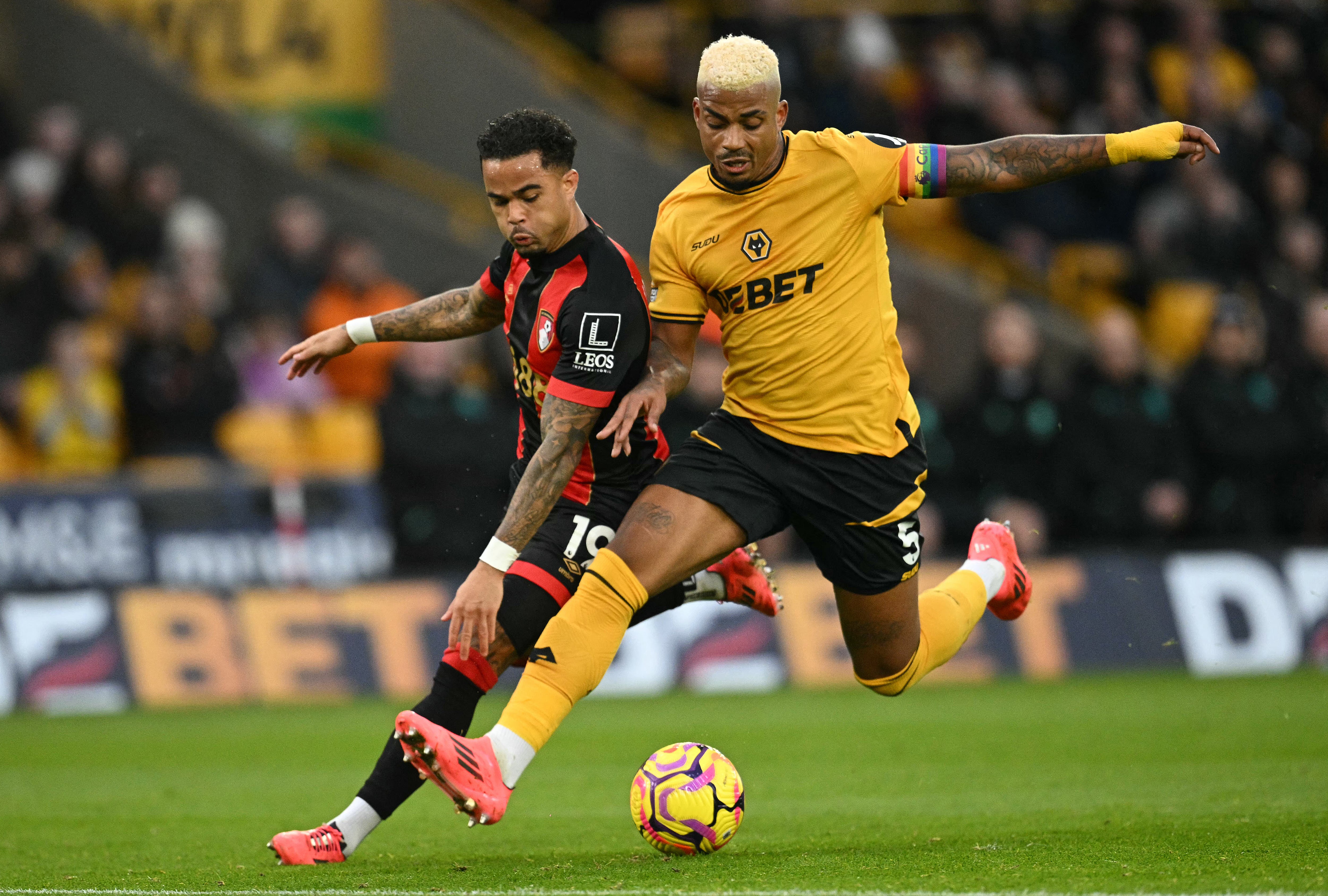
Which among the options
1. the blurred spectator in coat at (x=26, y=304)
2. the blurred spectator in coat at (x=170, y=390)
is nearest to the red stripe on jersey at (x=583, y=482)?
the blurred spectator in coat at (x=170, y=390)

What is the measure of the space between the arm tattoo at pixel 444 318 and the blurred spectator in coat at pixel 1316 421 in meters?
8.33

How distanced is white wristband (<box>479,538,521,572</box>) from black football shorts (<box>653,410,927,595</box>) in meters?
0.71

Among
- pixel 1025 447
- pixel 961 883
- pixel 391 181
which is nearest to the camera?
pixel 961 883

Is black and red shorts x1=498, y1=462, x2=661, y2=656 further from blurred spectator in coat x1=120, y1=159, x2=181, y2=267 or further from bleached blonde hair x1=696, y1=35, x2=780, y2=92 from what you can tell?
blurred spectator in coat x1=120, y1=159, x2=181, y2=267

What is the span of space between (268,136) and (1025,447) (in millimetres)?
9040

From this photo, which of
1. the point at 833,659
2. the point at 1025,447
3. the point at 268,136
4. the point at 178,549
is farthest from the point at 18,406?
the point at 1025,447

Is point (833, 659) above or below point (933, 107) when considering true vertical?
below

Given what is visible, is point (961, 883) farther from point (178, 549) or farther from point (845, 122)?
point (845, 122)

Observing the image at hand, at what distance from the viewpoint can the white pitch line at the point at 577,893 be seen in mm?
5266

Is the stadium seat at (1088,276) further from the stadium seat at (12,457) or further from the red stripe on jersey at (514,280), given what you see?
the red stripe on jersey at (514,280)

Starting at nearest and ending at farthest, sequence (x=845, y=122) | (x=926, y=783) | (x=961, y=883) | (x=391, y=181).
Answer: (x=961, y=883), (x=926, y=783), (x=845, y=122), (x=391, y=181)

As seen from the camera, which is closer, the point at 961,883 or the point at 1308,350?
the point at 961,883

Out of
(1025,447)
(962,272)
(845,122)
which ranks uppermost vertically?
(845,122)

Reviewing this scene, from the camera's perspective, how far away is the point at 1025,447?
13352mm
